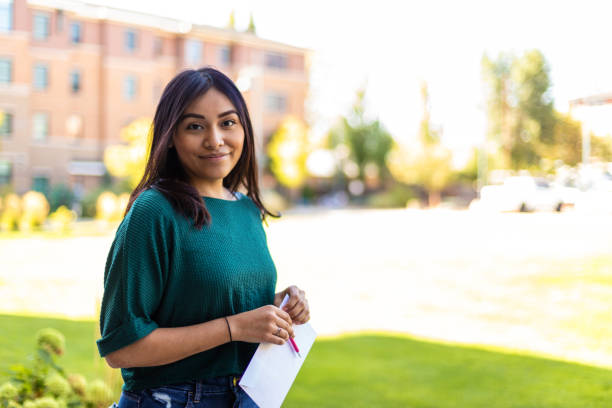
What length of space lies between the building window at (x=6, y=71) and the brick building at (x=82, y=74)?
0.04 metres

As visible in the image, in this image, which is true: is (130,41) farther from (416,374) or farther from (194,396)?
(194,396)

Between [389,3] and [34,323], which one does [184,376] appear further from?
[389,3]

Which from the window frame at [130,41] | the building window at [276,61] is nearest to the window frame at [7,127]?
the window frame at [130,41]

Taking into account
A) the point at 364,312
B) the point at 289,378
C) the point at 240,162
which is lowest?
the point at 364,312

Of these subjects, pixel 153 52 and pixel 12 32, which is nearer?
pixel 12 32

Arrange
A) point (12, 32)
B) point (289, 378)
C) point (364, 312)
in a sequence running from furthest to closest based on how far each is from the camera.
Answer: point (12, 32), point (364, 312), point (289, 378)

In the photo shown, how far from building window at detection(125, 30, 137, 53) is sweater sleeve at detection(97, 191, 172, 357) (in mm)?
31326

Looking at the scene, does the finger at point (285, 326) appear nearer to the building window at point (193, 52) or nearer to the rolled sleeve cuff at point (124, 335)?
the rolled sleeve cuff at point (124, 335)

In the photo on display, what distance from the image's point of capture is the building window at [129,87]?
100ft

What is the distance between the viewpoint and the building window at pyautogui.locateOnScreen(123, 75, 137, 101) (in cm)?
3053

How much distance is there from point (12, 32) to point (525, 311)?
990 inches

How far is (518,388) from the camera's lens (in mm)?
4961

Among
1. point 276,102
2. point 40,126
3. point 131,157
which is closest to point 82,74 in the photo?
point 40,126

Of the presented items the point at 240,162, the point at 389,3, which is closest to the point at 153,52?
the point at 389,3
